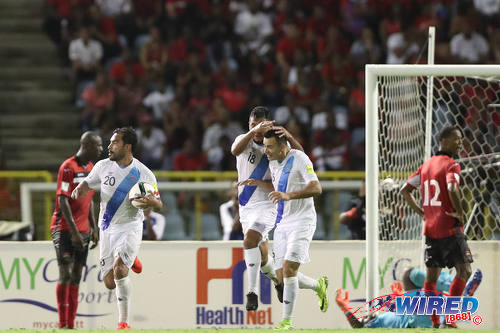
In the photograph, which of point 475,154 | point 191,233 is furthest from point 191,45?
point 475,154

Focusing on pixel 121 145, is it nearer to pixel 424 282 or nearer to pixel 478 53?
pixel 424 282

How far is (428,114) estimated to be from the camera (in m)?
11.9

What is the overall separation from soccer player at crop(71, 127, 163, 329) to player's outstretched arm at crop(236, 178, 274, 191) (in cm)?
81

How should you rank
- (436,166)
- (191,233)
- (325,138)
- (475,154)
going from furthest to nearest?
1. (325,138)
2. (191,233)
3. (475,154)
4. (436,166)

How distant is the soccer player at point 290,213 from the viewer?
962 centimetres

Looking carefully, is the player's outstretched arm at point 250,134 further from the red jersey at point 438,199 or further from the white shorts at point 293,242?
the red jersey at point 438,199

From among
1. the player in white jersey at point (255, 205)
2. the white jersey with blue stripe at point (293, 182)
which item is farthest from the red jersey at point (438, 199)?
the player in white jersey at point (255, 205)

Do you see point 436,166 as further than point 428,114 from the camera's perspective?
No

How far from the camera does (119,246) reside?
9844 mm

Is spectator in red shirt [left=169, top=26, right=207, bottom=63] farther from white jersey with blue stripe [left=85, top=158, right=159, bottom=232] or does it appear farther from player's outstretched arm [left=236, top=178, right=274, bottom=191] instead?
white jersey with blue stripe [left=85, top=158, right=159, bottom=232]

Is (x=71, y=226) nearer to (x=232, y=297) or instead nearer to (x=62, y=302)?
(x=62, y=302)

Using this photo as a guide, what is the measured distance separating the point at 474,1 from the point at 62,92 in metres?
6.52

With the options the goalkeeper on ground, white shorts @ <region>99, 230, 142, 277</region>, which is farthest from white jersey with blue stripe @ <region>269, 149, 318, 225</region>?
white shorts @ <region>99, 230, 142, 277</region>

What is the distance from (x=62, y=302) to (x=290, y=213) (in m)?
2.69
